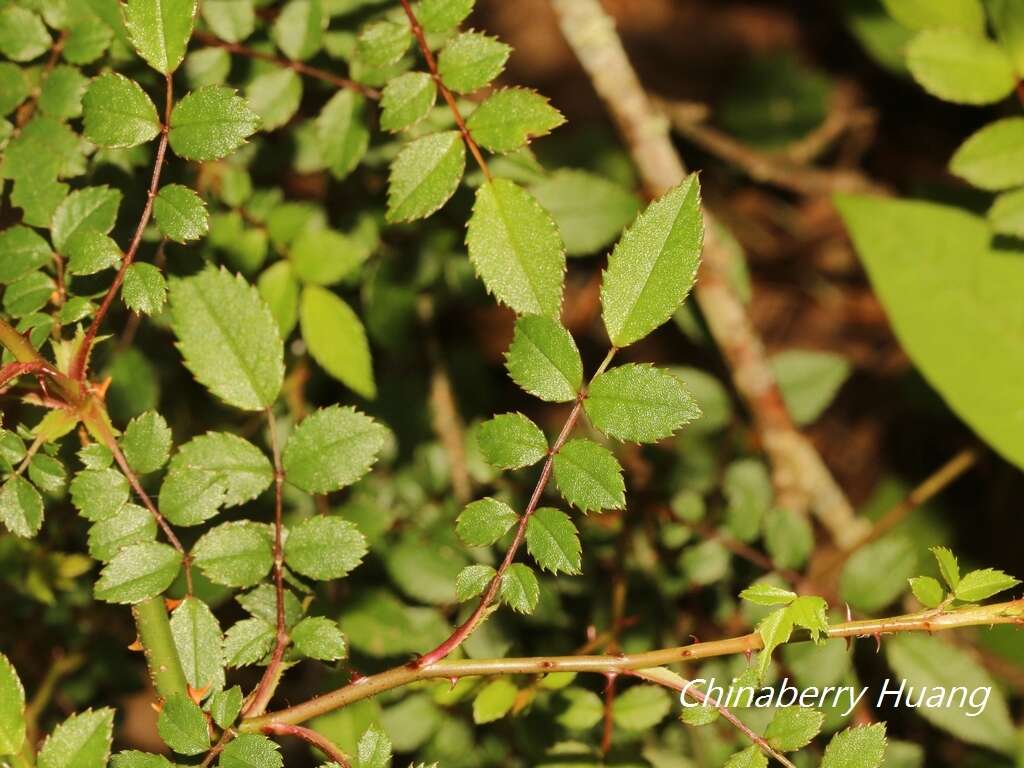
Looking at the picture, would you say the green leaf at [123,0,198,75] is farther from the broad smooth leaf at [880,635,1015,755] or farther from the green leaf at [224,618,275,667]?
the broad smooth leaf at [880,635,1015,755]

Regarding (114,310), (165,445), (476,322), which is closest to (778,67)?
(476,322)

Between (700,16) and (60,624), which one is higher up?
(700,16)

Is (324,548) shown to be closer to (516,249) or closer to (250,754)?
(250,754)

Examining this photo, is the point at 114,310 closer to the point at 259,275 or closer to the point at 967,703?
the point at 259,275

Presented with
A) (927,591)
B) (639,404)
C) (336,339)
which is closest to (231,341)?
(336,339)

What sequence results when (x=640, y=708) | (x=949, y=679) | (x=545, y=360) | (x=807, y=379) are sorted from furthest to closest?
(x=807, y=379)
(x=949, y=679)
(x=640, y=708)
(x=545, y=360)

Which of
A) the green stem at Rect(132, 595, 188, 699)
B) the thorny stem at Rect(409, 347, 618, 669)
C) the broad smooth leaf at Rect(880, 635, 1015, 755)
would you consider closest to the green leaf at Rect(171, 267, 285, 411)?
the green stem at Rect(132, 595, 188, 699)
